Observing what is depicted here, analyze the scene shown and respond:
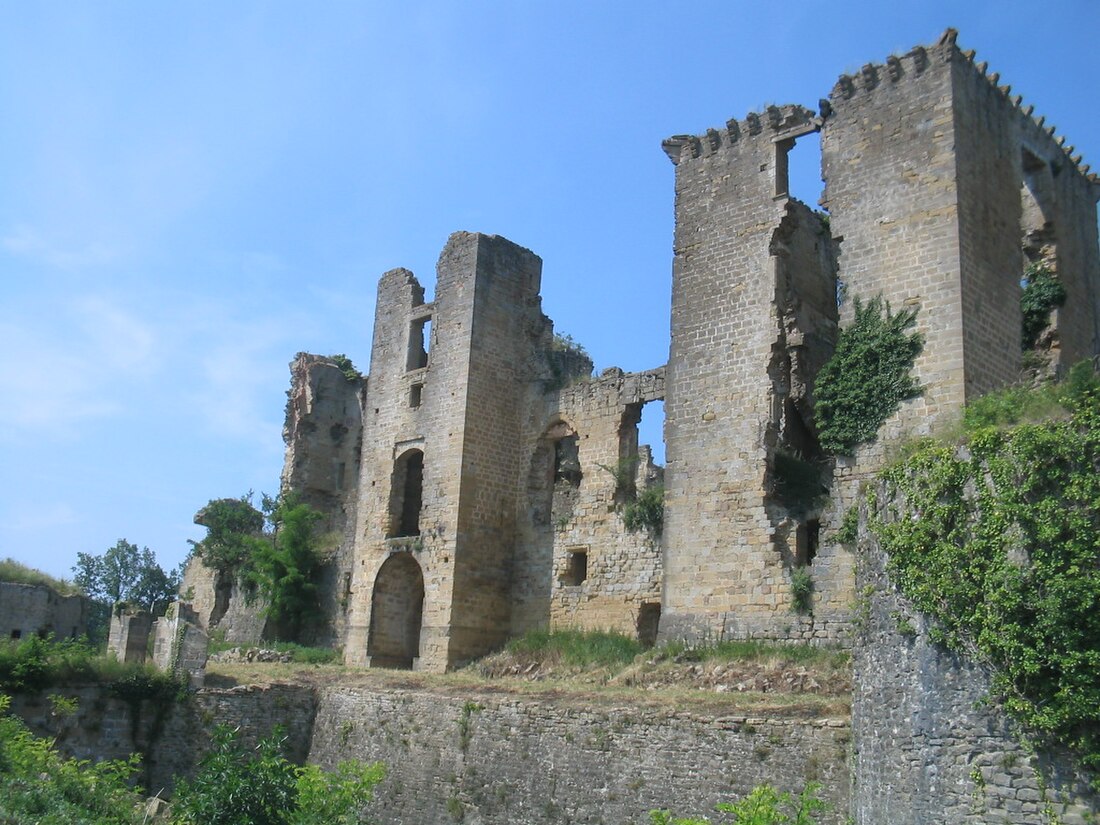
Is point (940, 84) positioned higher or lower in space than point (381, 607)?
higher

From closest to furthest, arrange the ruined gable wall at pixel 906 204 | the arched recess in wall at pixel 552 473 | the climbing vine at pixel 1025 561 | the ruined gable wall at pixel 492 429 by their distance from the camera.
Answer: the climbing vine at pixel 1025 561, the ruined gable wall at pixel 906 204, the ruined gable wall at pixel 492 429, the arched recess in wall at pixel 552 473

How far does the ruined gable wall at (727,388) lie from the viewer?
17.2 metres

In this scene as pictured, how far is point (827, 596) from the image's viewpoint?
53.2ft

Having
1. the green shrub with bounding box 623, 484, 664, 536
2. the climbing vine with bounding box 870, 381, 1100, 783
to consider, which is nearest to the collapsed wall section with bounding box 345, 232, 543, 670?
the green shrub with bounding box 623, 484, 664, 536

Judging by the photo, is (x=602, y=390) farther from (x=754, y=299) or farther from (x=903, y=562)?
(x=903, y=562)

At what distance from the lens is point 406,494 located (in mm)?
24734

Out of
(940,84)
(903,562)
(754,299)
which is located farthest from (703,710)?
(940,84)

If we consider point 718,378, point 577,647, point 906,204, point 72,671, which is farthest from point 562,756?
point 906,204

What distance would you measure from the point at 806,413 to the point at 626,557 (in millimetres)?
4792

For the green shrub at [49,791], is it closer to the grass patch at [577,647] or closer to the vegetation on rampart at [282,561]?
the grass patch at [577,647]

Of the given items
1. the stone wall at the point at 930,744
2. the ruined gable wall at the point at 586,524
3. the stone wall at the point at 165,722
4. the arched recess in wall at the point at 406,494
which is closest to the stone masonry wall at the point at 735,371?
the ruined gable wall at the point at 586,524

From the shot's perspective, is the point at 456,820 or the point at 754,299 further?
the point at 754,299

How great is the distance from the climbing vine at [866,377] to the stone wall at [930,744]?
6221 millimetres

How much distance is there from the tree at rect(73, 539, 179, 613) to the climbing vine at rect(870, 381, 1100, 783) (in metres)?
51.8
